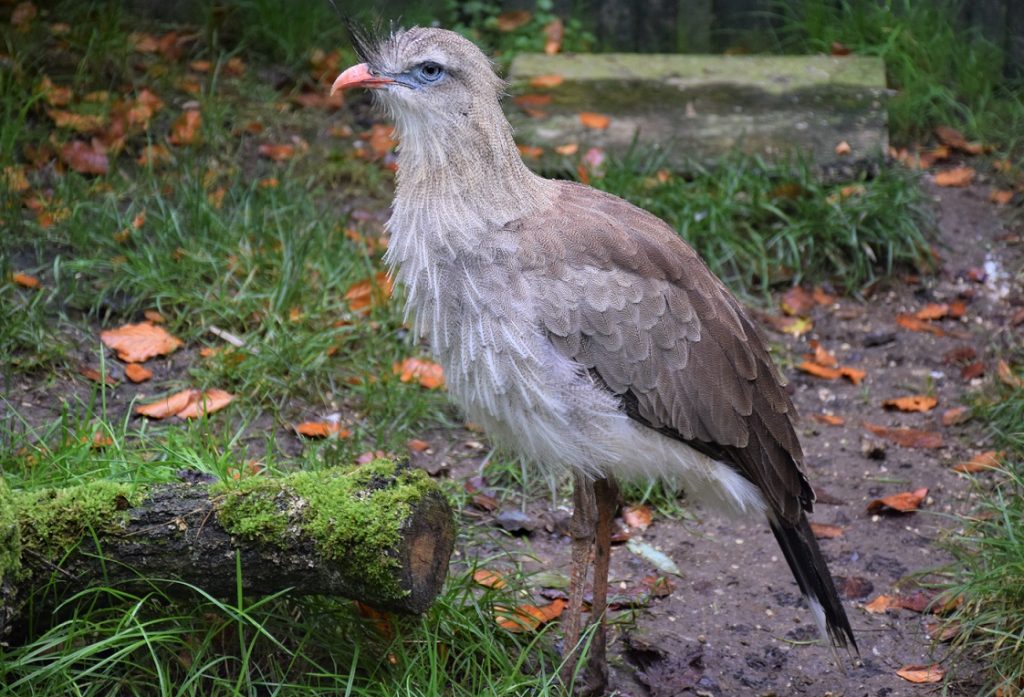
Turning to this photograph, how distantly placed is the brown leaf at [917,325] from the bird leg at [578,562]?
2.73m

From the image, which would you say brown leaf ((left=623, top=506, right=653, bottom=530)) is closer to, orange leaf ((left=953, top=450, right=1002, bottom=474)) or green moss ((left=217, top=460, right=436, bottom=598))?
orange leaf ((left=953, top=450, right=1002, bottom=474))

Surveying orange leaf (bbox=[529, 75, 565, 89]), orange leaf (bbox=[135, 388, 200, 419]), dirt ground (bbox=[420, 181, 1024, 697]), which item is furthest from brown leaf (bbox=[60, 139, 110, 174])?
dirt ground (bbox=[420, 181, 1024, 697])

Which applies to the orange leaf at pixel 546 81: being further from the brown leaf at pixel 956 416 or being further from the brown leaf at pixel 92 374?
the brown leaf at pixel 92 374

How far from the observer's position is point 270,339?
16.6 ft

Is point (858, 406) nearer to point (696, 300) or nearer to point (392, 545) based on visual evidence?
point (696, 300)

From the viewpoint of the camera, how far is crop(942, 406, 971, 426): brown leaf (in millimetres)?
5094

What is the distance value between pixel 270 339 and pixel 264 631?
2.13 meters

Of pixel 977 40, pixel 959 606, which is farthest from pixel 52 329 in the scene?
pixel 977 40

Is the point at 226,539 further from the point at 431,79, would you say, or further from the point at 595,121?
the point at 595,121

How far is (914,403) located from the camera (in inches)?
208

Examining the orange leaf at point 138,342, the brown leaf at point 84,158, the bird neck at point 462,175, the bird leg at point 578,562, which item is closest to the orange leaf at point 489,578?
the bird leg at point 578,562

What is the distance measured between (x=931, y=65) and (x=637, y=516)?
398cm

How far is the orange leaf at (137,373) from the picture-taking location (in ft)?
16.1

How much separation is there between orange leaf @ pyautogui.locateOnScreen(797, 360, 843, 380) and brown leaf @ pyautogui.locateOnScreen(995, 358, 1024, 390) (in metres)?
0.69
